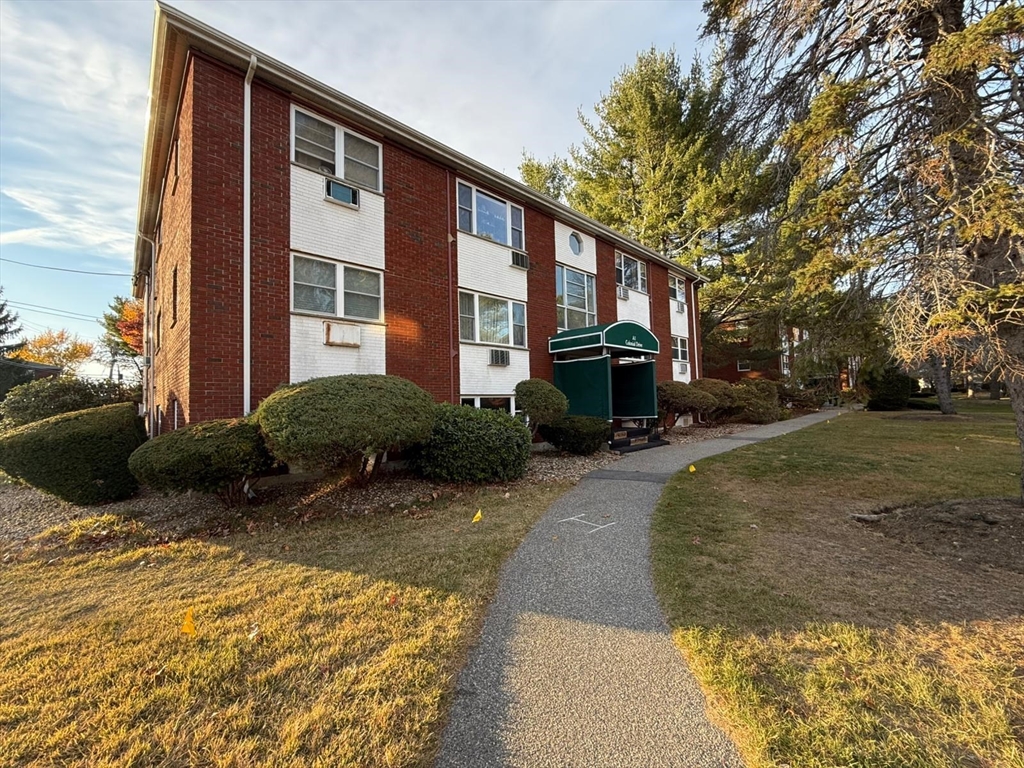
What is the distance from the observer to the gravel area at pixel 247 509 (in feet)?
19.7

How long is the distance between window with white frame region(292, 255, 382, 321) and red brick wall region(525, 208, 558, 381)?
485cm

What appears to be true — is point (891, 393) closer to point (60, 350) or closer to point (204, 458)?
point (204, 458)

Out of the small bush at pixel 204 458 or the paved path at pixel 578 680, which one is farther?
the small bush at pixel 204 458

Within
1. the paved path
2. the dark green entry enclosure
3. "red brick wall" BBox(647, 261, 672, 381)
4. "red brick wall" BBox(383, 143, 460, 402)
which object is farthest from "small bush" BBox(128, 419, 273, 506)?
"red brick wall" BBox(647, 261, 672, 381)

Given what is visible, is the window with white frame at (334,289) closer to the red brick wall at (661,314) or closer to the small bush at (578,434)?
the small bush at (578,434)

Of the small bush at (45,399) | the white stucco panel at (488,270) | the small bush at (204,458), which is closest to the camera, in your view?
the small bush at (204,458)

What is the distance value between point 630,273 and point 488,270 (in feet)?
25.5

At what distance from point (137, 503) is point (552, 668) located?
7.72 metres

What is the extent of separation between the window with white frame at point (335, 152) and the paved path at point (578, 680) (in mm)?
8328

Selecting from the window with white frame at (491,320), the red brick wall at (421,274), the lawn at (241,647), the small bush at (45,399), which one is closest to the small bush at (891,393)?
the window with white frame at (491,320)

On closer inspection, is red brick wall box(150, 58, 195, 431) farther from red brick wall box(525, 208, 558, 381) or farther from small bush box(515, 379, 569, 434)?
red brick wall box(525, 208, 558, 381)

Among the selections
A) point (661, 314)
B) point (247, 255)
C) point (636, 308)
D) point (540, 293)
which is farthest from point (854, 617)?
point (661, 314)

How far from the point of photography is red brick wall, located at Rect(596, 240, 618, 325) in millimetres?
15531

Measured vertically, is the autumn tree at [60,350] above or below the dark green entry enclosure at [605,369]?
above
